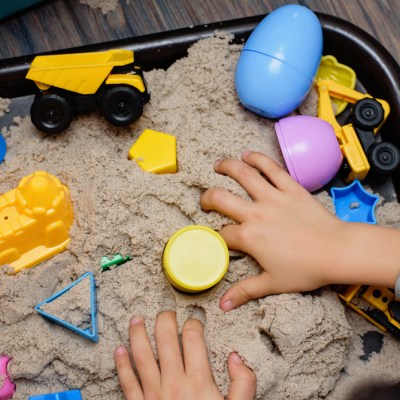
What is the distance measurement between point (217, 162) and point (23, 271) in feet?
1.08

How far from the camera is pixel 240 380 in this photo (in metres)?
0.76

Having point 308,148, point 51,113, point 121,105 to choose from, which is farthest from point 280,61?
point 51,113

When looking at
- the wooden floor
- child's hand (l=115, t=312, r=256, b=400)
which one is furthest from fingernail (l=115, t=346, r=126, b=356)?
the wooden floor

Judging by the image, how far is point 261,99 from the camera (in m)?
0.85

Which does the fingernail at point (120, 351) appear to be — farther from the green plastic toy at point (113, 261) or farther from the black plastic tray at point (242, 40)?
the black plastic tray at point (242, 40)

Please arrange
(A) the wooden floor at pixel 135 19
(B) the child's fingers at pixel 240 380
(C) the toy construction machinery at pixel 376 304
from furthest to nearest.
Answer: (A) the wooden floor at pixel 135 19 → (C) the toy construction machinery at pixel 376 304 → (B) the child's fingers at pixel 240 380

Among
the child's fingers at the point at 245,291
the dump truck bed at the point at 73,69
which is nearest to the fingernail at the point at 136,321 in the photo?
the child's fingers at the point at 245,291

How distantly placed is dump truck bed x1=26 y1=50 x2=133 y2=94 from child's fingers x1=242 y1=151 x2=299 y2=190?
240mm

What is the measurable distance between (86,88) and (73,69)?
0.12ft

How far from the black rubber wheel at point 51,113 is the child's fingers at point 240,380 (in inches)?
16.7

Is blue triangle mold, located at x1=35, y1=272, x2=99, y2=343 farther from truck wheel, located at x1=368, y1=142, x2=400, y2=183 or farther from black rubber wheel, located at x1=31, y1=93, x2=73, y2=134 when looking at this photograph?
truck wheel, located at x1=368, y1=142, x2=400, y2=183

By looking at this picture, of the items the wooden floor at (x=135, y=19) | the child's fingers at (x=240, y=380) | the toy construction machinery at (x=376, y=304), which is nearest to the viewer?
the child's fingers at (x=240, y=380)

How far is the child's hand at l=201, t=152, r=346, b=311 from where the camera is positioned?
0.79 meters

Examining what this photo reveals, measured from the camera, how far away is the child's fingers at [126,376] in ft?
2.57
